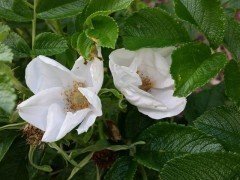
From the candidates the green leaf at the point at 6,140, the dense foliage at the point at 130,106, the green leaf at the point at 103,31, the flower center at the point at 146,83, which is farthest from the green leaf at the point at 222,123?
the green leaf at the point at 6,140

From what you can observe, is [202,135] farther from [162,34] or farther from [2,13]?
[2,13]

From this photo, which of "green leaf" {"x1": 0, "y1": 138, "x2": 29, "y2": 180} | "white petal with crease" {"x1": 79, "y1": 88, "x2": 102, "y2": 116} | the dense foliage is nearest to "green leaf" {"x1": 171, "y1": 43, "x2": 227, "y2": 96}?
the dense foliage

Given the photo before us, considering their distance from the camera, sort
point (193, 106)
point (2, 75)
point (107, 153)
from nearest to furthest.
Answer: point (2, 75) → point (107, 153) → point (193, 106)

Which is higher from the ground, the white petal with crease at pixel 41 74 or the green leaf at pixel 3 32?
the green leaf at pixel 3 32

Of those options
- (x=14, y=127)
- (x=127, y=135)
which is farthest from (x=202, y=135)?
(x=14, y=127)

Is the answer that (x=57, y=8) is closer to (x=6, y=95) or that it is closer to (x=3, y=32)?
(x=3, y=32)

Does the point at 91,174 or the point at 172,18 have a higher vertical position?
the point at 172,18

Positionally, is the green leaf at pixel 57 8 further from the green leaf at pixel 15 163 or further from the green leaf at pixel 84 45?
the green leaf at pixel 15 163
